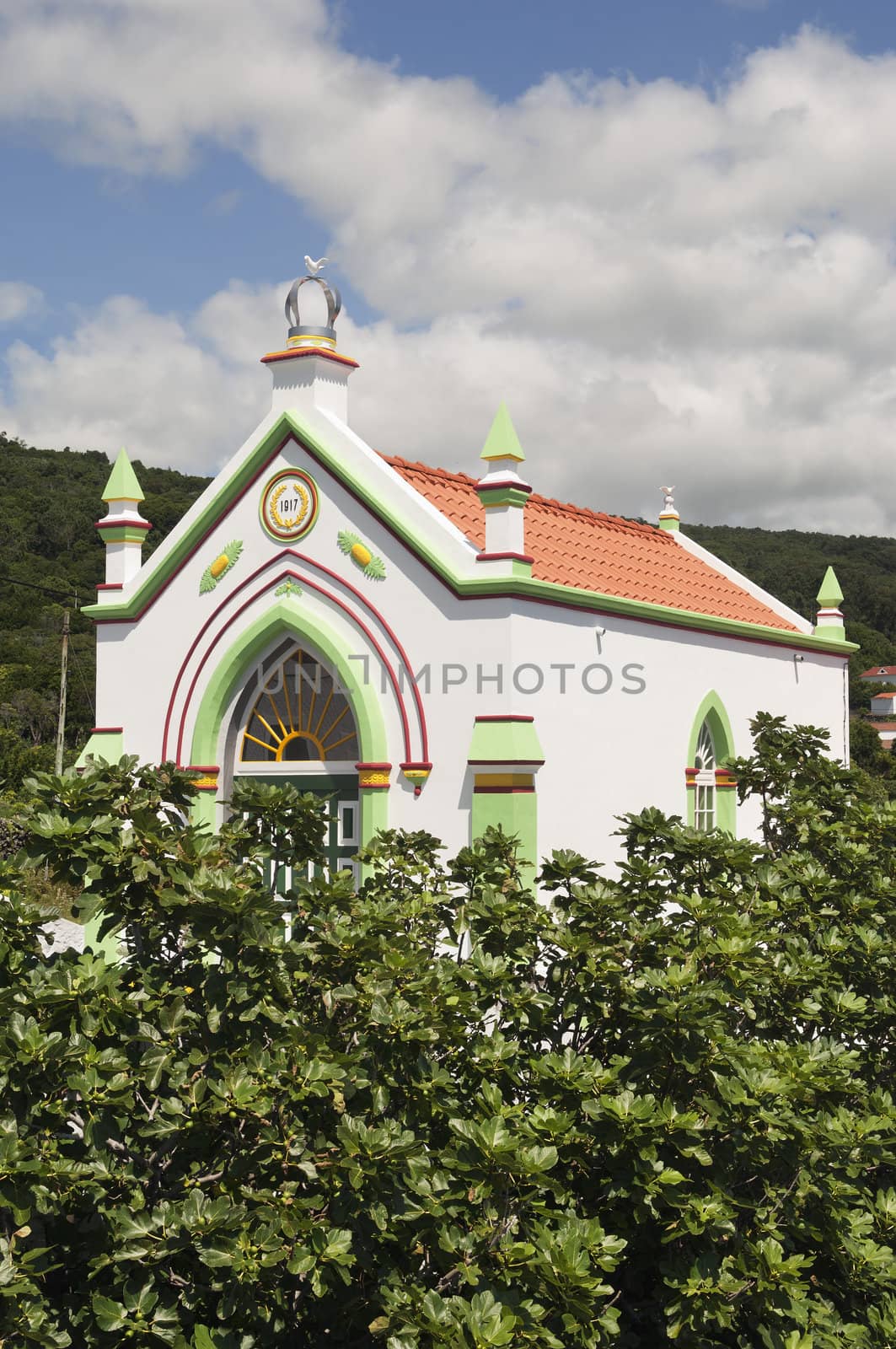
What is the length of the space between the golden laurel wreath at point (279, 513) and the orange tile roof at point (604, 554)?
1.12 m

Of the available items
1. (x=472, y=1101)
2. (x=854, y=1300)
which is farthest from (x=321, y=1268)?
(x=854, y=1300)

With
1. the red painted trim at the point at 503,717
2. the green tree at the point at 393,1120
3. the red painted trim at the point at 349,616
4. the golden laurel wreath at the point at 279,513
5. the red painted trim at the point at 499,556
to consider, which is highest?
the golden laurel wreath at the point at 279,513

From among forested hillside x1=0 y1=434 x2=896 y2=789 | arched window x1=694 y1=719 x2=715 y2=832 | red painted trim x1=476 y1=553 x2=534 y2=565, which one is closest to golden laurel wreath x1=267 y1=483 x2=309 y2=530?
red painted trim x1=476 y1=553 x2=534 y2=565

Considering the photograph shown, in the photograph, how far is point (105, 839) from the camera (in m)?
6.06

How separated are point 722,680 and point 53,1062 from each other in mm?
13534

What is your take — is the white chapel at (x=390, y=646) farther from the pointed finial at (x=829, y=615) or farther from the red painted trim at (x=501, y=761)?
the pointed finial at (x=829, y=615)

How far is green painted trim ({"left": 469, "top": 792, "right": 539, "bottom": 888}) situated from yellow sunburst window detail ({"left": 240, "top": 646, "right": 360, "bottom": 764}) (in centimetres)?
190

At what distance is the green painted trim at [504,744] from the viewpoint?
12.6 m

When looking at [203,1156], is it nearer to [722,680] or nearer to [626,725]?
[626,725]

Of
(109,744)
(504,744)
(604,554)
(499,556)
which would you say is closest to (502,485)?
(499,556)

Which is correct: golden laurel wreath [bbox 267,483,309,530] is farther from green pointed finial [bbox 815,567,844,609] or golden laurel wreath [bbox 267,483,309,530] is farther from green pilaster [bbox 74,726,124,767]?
green pointed finial [bbox 815,567,844,609]

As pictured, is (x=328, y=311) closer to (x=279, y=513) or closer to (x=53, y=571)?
(x=279, y=513)

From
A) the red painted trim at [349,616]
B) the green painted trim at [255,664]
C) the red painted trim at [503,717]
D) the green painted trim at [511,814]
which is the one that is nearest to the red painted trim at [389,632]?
the red painted trim at [349,616]

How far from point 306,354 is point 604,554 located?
5.03 meters
